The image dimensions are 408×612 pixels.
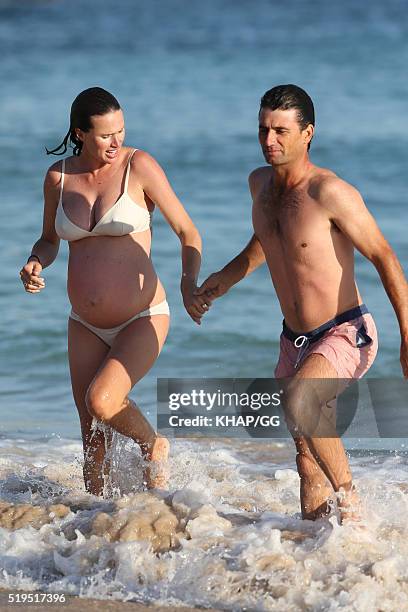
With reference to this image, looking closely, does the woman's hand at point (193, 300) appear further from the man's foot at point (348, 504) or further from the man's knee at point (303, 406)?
the man's foot at point (348, 504)

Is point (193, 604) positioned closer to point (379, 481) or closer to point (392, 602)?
point (392, 602)

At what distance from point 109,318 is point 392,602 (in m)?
1.85

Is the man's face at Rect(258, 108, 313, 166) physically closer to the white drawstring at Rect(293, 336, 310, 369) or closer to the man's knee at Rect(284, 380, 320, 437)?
the white drawstring at Rect(293, 336, 310, 369)

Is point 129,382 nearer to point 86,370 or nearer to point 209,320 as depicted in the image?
point 86,370

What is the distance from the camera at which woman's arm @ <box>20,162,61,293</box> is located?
18.5 feet

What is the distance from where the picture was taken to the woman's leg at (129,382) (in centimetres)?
545

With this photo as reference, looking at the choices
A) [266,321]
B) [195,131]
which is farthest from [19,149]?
[266,321]

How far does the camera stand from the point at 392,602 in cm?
477

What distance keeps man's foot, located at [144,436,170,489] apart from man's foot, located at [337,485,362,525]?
3.31ft

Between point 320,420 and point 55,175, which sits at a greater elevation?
point 55,175

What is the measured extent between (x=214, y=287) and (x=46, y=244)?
86 centimetres

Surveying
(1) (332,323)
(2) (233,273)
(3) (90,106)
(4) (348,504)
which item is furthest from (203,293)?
(4) (348,504)

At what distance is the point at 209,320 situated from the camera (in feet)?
35.8

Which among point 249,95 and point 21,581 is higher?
point 249,95
